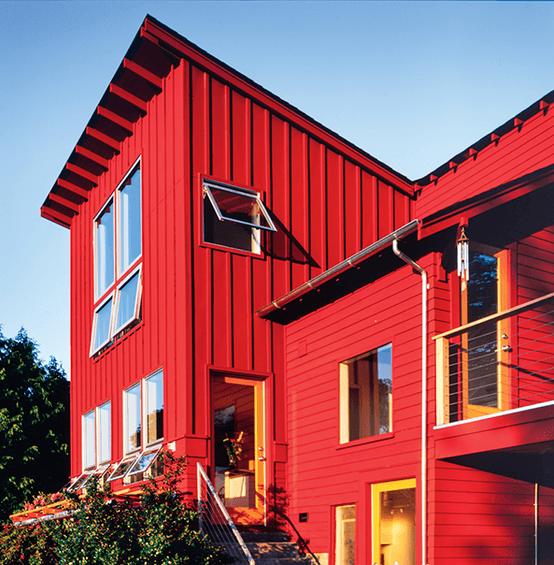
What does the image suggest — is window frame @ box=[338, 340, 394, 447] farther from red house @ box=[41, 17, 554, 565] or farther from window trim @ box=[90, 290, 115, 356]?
window trim @ box=[90, 290, 115, 356]

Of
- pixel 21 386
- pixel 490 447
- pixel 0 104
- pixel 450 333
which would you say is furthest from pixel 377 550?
pixel 21 386

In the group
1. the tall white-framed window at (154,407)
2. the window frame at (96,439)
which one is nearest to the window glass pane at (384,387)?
the tall white-framed window at (154,407)

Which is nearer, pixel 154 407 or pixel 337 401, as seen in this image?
pixel 337 401

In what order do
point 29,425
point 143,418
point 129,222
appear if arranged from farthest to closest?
point 29,425
point 129,222
point 143,418

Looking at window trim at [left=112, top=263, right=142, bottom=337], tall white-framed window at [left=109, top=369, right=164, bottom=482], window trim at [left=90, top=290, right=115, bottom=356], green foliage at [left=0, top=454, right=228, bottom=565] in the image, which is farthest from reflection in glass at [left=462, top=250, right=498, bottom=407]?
window trim at [left=90, top=290, right=115, bottom=356]

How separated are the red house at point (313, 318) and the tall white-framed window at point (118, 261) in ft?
0.22

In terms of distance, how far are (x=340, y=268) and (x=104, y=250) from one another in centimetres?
690

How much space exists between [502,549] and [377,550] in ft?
4.87

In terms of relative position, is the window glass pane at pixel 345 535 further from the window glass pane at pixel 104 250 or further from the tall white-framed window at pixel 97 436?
the window glass pane at pixel 104 250

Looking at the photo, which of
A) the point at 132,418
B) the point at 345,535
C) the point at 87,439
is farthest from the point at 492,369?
the point at 87,439

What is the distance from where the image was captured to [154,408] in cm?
1180

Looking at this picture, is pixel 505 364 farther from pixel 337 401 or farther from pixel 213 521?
pixel 213 521

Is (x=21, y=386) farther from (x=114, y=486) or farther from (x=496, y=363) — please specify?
(x=496, y=363)

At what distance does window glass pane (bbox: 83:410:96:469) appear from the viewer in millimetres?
14719
